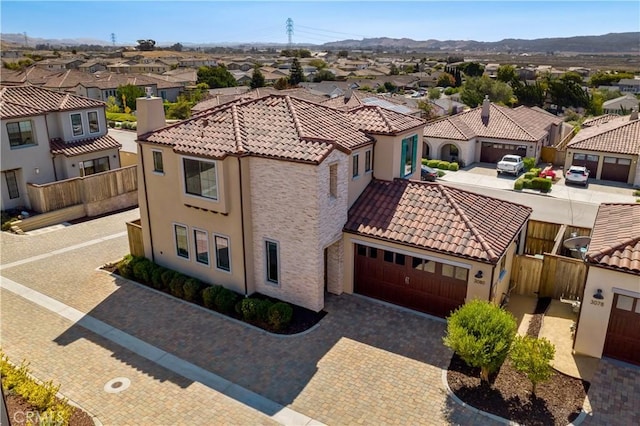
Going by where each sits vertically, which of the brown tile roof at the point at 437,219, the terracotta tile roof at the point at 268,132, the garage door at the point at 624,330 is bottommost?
the garage door at the point at 624,330

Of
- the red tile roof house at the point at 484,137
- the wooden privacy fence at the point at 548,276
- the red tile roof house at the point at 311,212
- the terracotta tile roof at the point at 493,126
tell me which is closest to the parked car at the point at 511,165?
the red tile roof house at the point at 484,137

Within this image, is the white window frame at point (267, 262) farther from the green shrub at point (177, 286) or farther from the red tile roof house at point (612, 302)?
the red tile roof house at point (612, 302)

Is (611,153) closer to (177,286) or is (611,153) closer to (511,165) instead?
(511,165)

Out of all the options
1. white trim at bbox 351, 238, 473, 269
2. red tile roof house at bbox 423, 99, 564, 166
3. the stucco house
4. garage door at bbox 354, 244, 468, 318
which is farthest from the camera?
red tile roof house at bbox 423, 99, 564, 166

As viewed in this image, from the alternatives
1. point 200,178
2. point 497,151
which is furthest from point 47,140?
point 497,151

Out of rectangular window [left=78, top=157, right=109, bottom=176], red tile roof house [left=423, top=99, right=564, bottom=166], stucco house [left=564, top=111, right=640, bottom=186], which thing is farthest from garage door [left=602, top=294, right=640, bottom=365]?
red tile roof house [left=423, top=99, right=564, bottom=166]

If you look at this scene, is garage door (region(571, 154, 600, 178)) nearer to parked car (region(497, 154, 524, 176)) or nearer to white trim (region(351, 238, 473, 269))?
parked car (region(497, 154, 524, 176))
